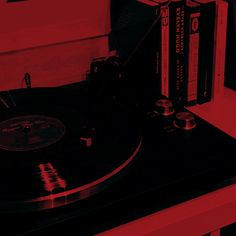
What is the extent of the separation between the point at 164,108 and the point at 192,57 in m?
0.19

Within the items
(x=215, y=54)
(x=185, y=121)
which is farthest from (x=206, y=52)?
(x=185, y=121)

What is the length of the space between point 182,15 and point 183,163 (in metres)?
0.39

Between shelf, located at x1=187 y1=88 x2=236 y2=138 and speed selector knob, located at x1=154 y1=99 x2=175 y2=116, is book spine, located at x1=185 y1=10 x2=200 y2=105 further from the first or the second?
speed selector knob, located at x1=154 y1=99 x2=175 y2=116

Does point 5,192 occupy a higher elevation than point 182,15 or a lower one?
lower

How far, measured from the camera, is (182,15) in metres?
1.04

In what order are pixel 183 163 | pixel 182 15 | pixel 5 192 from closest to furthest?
pixel 5 192
pixel 183 163
pixel 182 15

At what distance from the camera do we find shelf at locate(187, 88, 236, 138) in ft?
3.27

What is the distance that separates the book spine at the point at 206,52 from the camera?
106cm

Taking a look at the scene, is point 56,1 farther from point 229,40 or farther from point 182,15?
point 229,40

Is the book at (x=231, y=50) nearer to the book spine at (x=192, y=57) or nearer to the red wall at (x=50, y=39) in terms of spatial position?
the book spine at (x=192, y=57)

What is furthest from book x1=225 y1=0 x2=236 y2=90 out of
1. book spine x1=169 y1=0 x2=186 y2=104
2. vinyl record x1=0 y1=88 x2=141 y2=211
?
vinyl record x1=0 y1=88 x2=141 y2=211

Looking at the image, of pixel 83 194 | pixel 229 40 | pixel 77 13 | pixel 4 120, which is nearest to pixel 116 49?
pixel 77 13

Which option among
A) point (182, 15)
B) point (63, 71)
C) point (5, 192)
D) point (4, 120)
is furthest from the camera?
point (63, 71)

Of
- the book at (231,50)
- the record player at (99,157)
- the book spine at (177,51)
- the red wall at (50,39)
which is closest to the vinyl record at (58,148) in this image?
the record player at (99,157)
